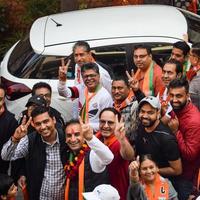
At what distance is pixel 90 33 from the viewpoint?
27.5 feet

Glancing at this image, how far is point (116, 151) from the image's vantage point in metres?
5.62

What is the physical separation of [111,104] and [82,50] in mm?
821

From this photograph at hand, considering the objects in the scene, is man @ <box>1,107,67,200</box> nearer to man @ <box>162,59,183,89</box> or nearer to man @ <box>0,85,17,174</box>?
man @ <box>0,85,17,174</box>

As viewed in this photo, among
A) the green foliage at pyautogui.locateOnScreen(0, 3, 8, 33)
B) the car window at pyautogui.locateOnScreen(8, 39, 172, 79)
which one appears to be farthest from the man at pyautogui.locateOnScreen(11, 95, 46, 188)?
the green foliage at pyautogui.locateOnScreen(0, 3, 8, 33)

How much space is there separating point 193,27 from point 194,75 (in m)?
1.97

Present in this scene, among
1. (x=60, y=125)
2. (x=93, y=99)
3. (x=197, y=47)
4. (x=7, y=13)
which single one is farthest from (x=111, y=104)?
(x=7, y=13)

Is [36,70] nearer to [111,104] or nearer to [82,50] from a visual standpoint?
[82,50]

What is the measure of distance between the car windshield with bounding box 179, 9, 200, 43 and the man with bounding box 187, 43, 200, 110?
1303 millimetres

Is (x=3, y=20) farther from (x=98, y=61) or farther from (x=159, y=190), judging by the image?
(x=159, y=190)

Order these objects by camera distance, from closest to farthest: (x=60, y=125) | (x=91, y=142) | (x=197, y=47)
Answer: (x=91, y=142) → (x=60, y=125) → (x=197, y=47)

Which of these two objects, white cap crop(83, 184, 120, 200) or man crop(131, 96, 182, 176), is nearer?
white cap crop(83, 184, 120, 200)

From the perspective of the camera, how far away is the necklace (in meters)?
5.61

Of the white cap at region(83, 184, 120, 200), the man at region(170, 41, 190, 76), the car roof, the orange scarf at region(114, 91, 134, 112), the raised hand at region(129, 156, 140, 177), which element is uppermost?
the car roof

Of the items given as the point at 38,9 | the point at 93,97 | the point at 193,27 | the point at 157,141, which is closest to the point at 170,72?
the point at 93,97
